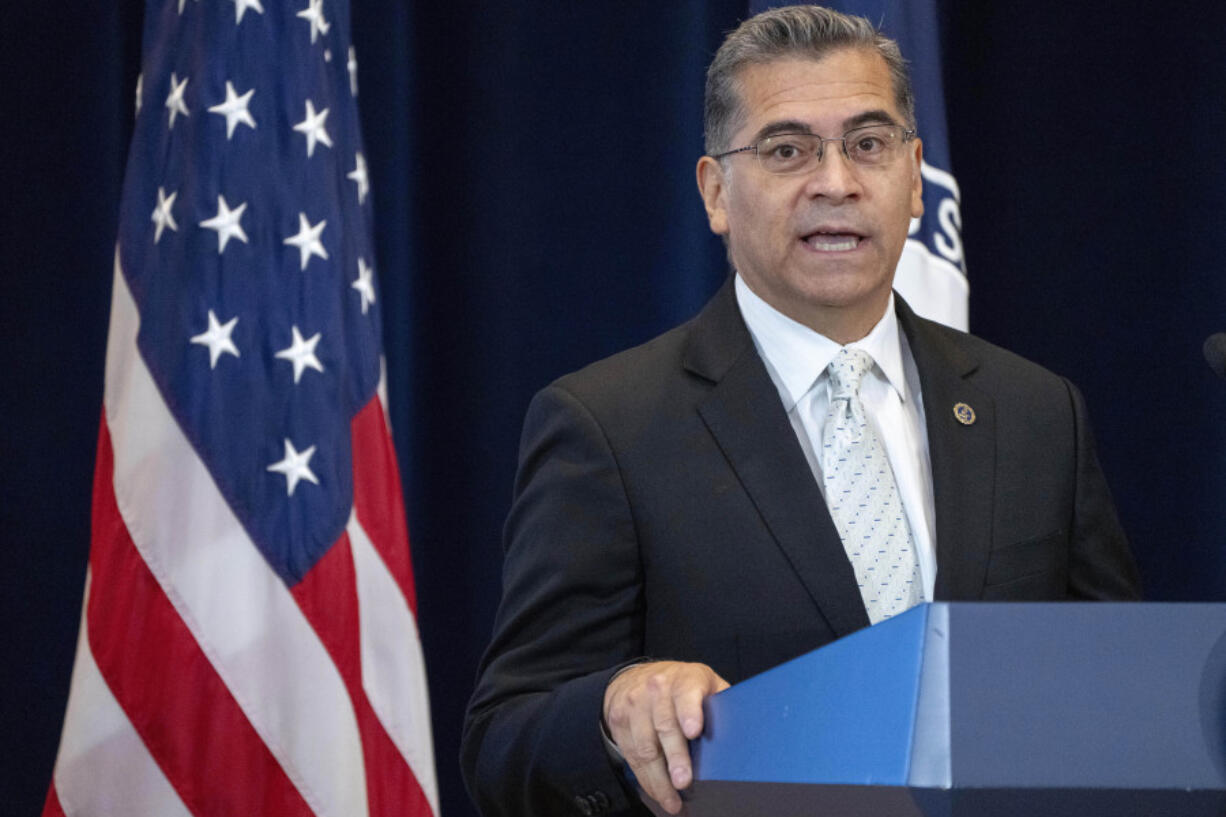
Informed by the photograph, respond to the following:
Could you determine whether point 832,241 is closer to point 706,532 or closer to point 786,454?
point 786,454

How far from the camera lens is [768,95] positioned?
64.6 inches

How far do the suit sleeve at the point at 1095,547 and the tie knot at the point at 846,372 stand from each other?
282mm

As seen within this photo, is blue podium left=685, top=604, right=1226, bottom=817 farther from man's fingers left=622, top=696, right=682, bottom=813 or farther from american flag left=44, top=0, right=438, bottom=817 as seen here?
american flag left=44, top=0, right=438, bottom=817

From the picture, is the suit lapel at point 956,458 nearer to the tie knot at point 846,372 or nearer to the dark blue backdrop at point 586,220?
the tie knot at point 846,372

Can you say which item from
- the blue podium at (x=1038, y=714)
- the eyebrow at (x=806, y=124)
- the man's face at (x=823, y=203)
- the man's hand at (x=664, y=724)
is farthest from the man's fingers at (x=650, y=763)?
the eyebrow at (x=806, y=124)

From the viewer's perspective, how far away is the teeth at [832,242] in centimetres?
158

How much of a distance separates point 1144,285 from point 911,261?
37.8 inches

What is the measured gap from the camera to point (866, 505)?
1519 millimetres

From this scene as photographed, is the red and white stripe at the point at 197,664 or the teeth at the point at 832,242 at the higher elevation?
the teeth at the point at 832,242

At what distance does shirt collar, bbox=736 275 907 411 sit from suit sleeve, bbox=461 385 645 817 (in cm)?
23

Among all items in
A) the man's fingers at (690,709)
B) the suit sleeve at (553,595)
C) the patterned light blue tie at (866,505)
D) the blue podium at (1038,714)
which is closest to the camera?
the blue podium at (1038,714)

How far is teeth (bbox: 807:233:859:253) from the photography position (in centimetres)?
158

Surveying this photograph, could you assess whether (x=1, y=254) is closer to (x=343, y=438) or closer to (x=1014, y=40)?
(x=343, y=438)

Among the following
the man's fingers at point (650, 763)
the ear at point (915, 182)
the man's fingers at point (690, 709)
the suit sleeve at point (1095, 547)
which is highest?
the ear at point (915, 182)
